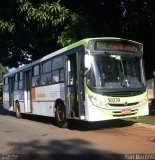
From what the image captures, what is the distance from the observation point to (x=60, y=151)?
425 inches

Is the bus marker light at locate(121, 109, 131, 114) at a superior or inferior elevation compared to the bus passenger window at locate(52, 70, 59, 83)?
inferior

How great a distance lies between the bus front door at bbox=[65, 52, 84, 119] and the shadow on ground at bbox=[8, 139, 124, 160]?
2225mm

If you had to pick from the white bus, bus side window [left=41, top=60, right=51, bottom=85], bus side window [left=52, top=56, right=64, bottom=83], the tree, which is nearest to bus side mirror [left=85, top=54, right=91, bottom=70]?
the white bus

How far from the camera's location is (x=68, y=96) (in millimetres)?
15633

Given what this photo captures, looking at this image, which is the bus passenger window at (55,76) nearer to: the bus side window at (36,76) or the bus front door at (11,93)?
the bus side window at (36,76)

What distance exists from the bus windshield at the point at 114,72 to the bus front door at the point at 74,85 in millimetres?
507

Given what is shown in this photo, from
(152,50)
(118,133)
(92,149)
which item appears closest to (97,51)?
(118,133)

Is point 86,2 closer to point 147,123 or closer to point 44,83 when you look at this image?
point 44,83

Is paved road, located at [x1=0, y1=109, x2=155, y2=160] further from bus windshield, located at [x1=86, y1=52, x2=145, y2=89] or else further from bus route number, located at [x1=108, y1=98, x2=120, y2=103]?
bus windshield, located at [x1=86, y1=52, x2=145, y2=89]

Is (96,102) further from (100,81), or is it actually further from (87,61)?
(87,61)

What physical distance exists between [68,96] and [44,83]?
11.0 feet

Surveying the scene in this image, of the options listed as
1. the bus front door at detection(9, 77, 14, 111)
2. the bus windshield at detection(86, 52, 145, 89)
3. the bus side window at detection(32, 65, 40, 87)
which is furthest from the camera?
the bus front door at detection(9, 77, 14, 111)

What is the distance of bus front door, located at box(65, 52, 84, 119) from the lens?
1455cm

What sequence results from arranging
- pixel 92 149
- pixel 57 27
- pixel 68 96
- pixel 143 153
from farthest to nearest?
pixel 57 27 → pixel 68 96 → pixel 92 149 → pixel 143 153
